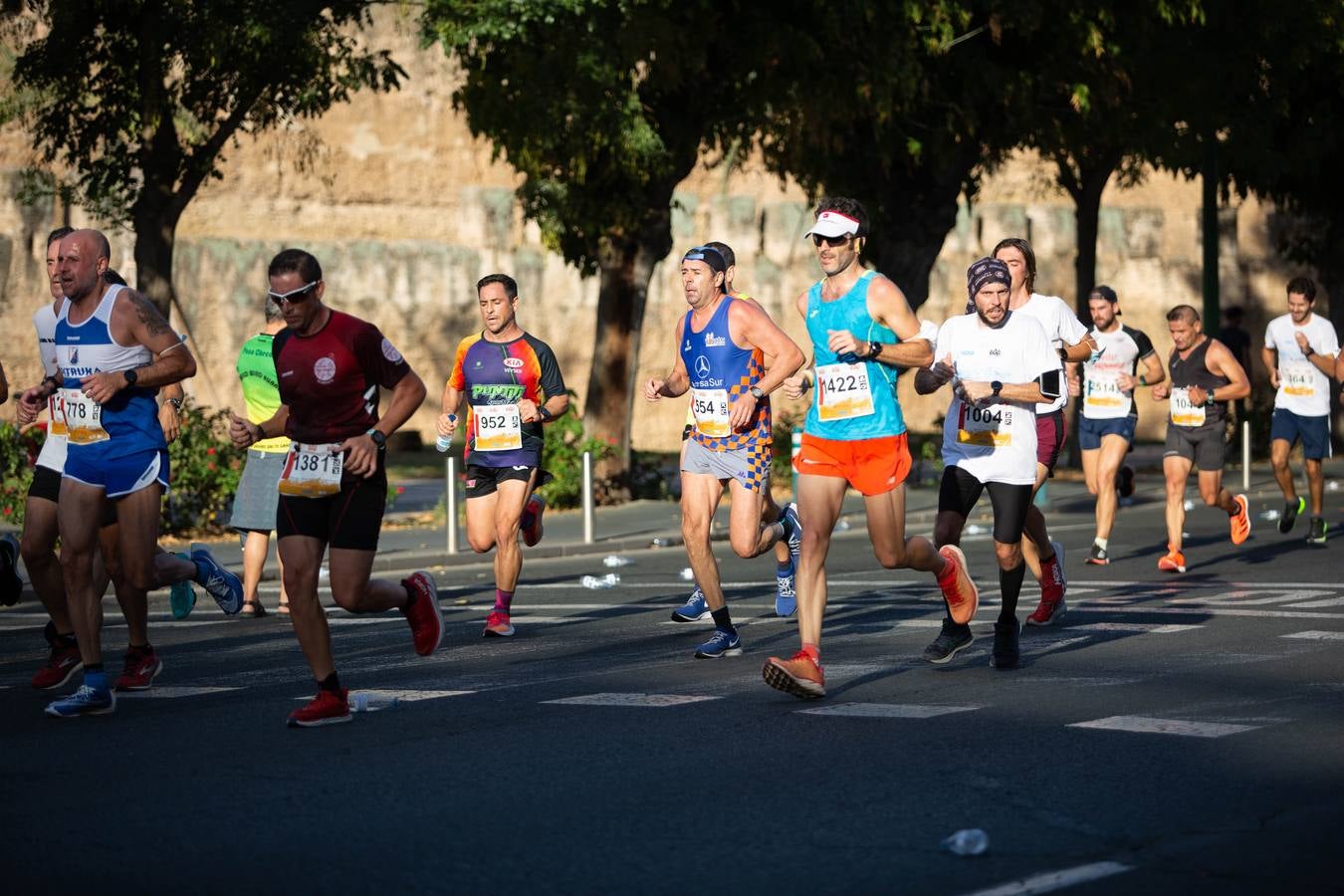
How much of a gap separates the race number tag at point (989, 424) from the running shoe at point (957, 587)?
0.54 metres

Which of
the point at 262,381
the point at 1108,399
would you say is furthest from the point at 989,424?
the point at 1108,399

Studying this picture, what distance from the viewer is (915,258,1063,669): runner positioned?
1020 centimetres

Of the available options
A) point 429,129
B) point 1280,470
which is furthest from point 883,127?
point 429,129

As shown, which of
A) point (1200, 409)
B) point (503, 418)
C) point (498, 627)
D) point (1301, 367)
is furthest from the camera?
point (1301, 367)

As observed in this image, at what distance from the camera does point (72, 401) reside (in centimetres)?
940

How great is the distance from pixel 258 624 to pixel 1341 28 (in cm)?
2018

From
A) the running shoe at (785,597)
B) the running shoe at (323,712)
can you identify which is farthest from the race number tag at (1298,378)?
the running shoe at (323,712)

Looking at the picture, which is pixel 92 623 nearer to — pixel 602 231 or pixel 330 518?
pixel 330 518

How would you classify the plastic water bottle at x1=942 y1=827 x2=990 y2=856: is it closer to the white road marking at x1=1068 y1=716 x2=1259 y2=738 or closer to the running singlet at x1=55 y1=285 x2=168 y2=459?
the white road marking at x1=1068 y1=716 x2=1259 y2=738

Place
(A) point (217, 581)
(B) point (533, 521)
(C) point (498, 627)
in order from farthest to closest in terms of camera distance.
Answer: (B) point (533, 521) < (C) point (498, 627) < (A) point (217, 581)

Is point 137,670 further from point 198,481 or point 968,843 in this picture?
point 198,481

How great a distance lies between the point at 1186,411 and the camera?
Answer: 1627 cm

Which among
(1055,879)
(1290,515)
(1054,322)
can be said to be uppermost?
(1054,322)

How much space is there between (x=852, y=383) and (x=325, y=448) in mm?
2344
